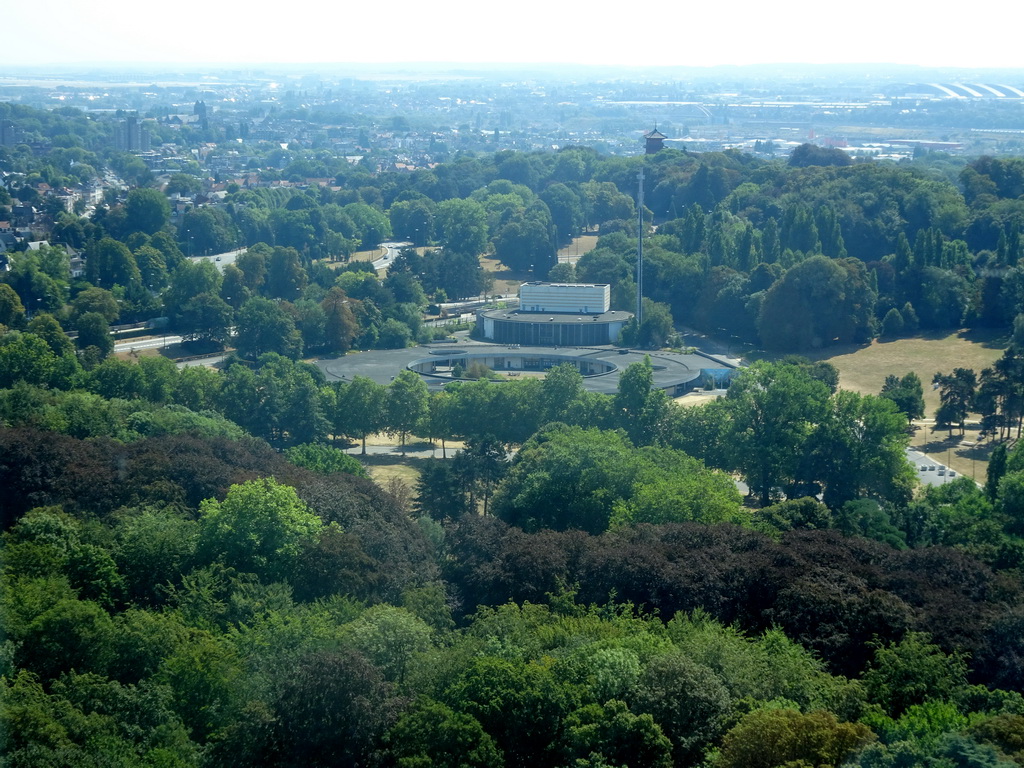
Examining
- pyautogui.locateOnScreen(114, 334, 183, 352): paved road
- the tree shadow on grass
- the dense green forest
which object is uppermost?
the dense green forest

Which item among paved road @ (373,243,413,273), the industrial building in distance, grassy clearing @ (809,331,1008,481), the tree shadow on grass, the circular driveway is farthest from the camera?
paved road @ (373,243,413,273)

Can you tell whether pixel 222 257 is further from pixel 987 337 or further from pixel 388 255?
pixel 987 337

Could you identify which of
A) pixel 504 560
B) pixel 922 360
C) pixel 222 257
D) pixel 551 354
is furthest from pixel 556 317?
pixel 504 560

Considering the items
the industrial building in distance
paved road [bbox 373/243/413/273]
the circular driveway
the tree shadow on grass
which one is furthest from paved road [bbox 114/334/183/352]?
the tree shadow on grass

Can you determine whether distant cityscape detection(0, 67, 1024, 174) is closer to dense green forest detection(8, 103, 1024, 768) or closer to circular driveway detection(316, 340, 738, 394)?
circular driveway detection(316, 340, 738, 394)

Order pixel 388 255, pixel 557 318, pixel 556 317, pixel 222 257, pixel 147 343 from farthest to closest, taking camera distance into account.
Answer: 1. pixel 388 255
2. pixel 222 257
3. pixel 556 317
4. pixel 557 318
5. pixel 147 343

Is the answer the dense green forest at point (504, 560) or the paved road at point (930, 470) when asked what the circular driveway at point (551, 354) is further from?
the paved road at point (930, 470)

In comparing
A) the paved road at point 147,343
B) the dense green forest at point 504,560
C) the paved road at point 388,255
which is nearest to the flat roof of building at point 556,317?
the dense green forest at point 504,560
